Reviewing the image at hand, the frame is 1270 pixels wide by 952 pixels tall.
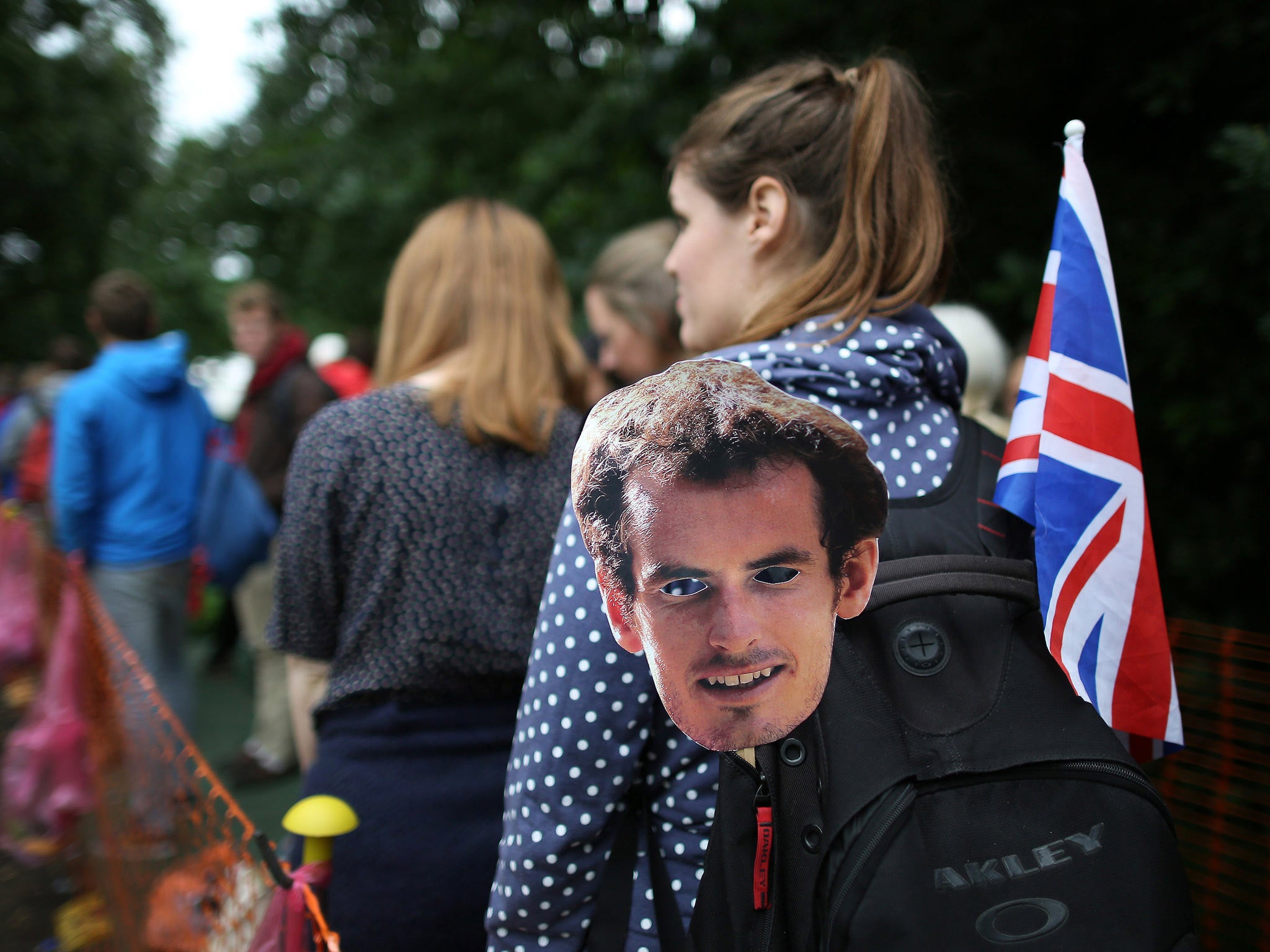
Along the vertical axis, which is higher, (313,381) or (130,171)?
(130,171)

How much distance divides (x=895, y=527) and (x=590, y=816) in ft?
1.47

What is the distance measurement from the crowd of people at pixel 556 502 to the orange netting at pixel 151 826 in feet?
0.58

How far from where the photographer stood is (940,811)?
81 centimetres

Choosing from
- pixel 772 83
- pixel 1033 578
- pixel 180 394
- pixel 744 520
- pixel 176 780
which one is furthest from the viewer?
pixel 180 394

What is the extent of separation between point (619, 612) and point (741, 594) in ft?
0.40

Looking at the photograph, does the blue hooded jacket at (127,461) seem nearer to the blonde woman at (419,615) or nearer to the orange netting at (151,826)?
the orange netting at (151,826)

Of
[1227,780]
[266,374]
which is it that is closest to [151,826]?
[266,374]

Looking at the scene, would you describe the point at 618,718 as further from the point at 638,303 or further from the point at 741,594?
the point at 638,303

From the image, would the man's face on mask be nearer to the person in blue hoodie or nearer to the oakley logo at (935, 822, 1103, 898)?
the oakley logo at (935, 822, 1103, 898)

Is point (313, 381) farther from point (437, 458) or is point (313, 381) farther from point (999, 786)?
point (999, 786)

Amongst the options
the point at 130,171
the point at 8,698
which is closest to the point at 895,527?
the point at 8,698

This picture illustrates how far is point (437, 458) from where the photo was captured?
1654 millimetres

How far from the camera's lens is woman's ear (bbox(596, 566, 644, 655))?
2.85 ft

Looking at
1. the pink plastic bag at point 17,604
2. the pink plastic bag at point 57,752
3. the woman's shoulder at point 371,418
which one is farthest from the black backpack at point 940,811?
the pink plastic bag at point 17,604
